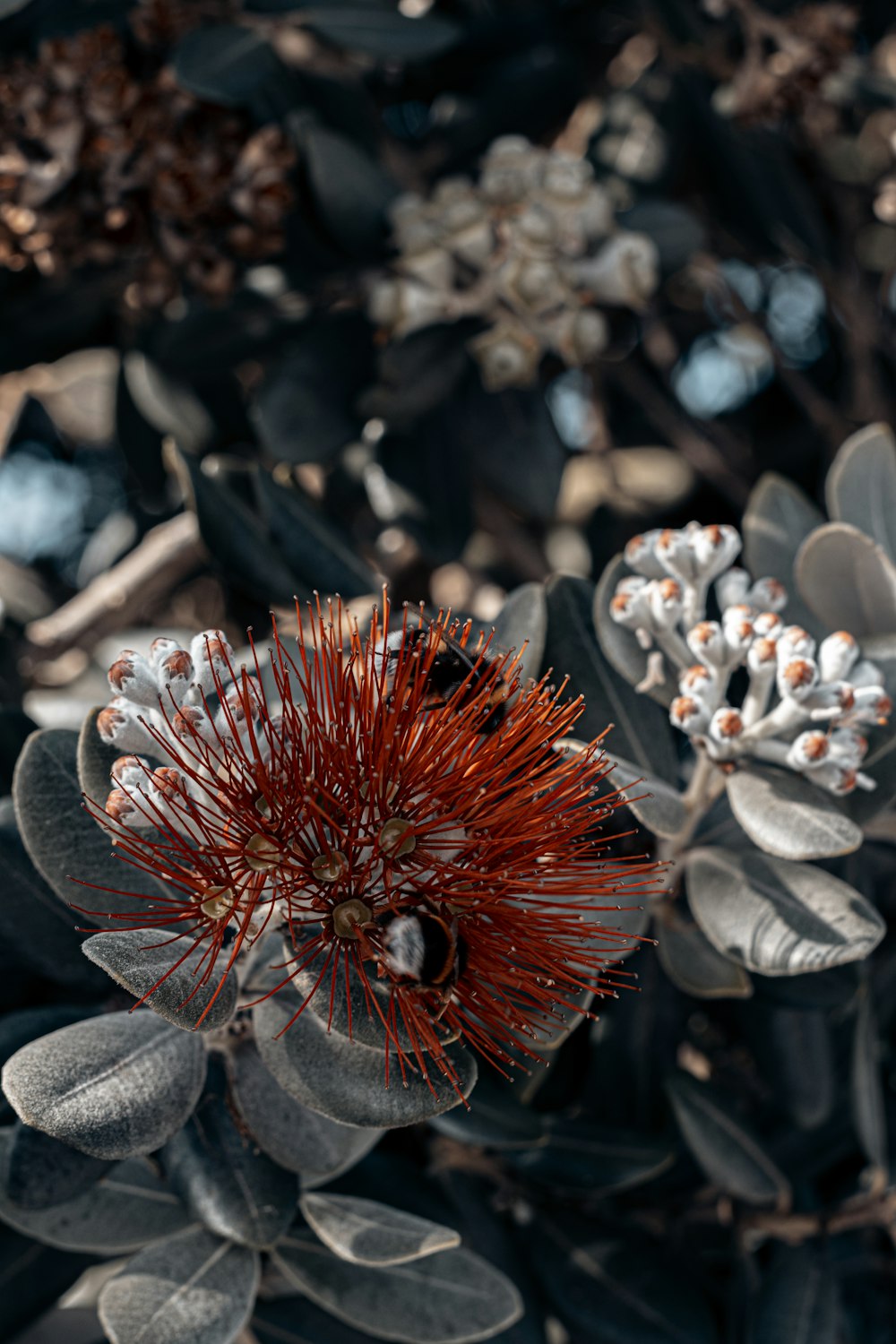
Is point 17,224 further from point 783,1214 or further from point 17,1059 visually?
point 783,1214

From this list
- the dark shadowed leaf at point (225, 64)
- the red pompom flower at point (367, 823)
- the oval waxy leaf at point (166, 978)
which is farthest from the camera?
the dark shadowed leaf at point (225, 64)

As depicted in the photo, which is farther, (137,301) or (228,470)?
(137,301)

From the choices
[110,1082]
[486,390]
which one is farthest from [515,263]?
[110,1082]

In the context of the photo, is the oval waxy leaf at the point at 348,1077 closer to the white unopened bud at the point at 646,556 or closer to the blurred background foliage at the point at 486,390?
the blurred background foliage at the point at 486,390

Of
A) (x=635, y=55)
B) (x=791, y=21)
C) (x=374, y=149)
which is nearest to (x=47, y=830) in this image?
(x=374, y=149)

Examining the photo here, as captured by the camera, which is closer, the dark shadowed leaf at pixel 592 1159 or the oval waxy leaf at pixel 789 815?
the oval waxy leaf at pixel 789 815

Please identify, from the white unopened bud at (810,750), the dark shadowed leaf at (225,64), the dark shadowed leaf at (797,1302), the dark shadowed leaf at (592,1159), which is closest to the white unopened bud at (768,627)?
the white unopened bud at (810,750)

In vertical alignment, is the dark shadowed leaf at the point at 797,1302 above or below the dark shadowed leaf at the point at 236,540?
below
